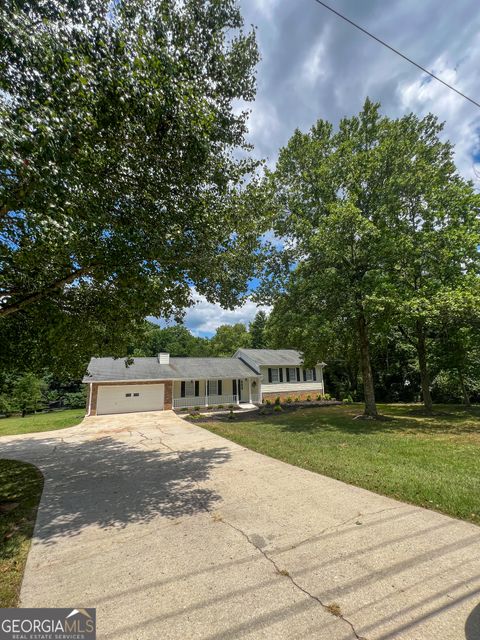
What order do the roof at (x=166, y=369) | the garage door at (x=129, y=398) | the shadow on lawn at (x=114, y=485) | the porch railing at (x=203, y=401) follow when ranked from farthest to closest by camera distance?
1. the porch railing at (x=203, y=401)
2. the roof at (x=166, y=369)
3. the garage door at (x=129, y=398)
4. the shadow on lawn at (x=114, y=485)

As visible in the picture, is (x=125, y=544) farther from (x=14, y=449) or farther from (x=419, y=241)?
(x=419, y=241)

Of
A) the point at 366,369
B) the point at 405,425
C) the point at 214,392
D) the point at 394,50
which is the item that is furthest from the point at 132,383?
the point at 394,50

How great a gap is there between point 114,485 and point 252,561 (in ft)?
13.6

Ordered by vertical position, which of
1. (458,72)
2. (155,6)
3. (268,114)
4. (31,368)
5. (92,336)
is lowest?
(31,368)

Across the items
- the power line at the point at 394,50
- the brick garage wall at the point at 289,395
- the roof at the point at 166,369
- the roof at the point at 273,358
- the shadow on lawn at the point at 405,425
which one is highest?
the power line at the point at 394,50

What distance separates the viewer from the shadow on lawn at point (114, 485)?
15.5 feet

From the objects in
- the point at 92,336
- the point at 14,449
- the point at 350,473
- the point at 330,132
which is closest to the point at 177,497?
the point at 350,473

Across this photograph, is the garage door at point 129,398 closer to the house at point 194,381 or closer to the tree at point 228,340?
the house at point 194,381

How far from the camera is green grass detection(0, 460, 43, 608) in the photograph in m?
3.13

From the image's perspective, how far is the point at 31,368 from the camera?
9.23 m

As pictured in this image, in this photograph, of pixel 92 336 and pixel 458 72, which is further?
pixel 92 336

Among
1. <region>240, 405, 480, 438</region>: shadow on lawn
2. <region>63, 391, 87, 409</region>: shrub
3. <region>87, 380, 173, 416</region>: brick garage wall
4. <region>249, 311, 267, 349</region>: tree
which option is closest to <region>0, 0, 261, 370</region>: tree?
<region>240, 405, 480, 438</region>: shadow on lawn

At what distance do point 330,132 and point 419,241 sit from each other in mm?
7240

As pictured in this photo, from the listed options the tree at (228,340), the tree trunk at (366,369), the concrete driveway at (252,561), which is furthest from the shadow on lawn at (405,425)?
the tree at (228,340)
